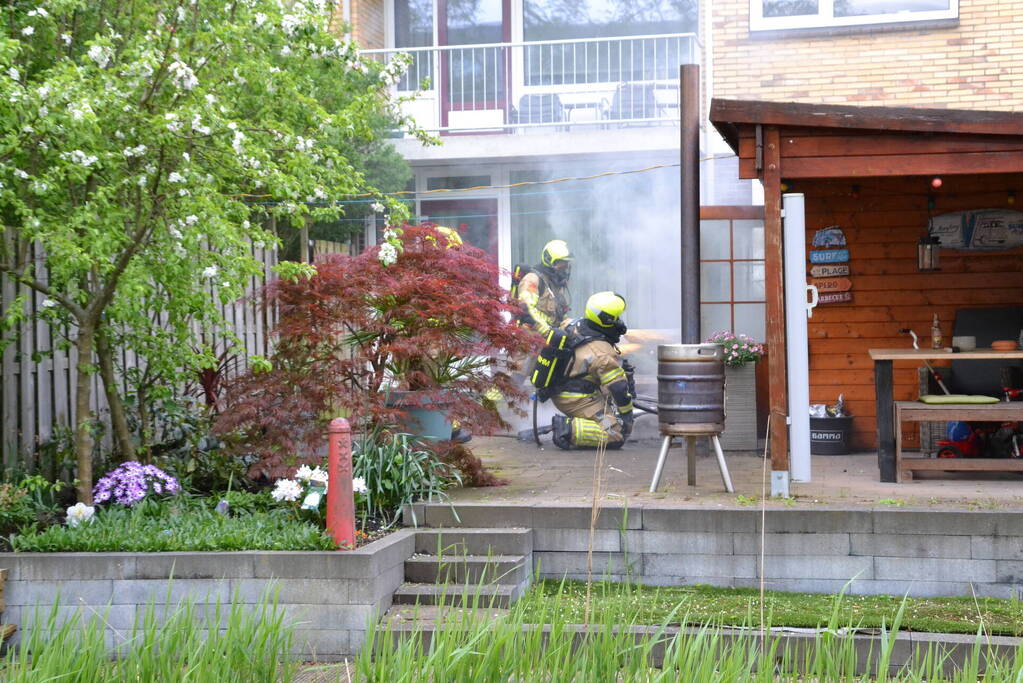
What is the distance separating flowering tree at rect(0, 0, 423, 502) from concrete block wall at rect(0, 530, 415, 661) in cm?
95

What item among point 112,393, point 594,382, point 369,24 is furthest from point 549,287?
point 112,393

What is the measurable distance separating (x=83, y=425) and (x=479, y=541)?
2.54 meters

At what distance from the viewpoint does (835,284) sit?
1055 cm

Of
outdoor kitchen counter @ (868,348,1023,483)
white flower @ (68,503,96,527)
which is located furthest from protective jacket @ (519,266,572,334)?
white flower @ (68,503,96,527)

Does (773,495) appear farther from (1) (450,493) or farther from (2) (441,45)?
(2) (441,45)

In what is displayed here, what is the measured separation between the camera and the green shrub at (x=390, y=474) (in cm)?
728

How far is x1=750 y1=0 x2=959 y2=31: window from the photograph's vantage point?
1229 cm

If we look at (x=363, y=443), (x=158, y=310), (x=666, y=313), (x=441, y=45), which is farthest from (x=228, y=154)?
(x=441, y=45)

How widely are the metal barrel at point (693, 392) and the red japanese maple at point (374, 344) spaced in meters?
1.06

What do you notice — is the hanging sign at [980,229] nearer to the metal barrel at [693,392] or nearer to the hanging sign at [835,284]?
the hanging sign at [835,284]

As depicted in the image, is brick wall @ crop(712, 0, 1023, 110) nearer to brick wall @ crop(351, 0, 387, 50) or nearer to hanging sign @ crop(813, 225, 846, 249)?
hanging sign @ crop(813, 225, 846, 249)

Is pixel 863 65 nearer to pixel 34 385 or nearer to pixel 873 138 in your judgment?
pixel 873 138

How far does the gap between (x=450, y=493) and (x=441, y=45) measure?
9.37m

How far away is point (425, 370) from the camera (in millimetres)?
8352
